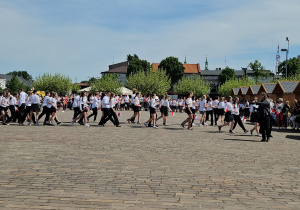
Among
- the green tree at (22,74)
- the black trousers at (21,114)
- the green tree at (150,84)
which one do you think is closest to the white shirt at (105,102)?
the black trousers at (21,114)

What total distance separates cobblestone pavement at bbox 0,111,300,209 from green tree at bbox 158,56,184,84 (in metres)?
85.8

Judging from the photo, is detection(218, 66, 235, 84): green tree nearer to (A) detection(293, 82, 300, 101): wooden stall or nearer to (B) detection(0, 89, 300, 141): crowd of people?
(A) detection(293, 82, 300, 101): wooden stall

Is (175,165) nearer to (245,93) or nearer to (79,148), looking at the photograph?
(79,148)

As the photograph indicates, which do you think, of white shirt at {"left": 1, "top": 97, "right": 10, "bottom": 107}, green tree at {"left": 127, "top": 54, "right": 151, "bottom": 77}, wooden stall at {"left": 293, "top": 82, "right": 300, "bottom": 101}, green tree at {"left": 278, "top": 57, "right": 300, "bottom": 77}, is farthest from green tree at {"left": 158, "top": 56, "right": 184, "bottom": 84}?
white shirt at {"left": 1, "top": 97, "right": 10, "bottom": 107}

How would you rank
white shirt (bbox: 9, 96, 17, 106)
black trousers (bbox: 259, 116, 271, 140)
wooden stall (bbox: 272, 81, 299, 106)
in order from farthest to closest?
wooden stall (bbox: 272, 81, 299, 106) < white shirt (bbox: 9, 96, 17, 106) < black trousers (bbox: 259, 116, 271, 140)

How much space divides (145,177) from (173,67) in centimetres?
9043

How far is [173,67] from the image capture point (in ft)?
315

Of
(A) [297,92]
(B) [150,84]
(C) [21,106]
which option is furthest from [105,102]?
(B) [150,84]

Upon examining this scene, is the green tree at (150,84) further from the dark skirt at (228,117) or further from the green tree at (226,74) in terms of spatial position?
the dark skirt at (228,117)

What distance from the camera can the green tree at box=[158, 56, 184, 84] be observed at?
96125 millimetres

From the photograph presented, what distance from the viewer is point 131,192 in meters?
5.48

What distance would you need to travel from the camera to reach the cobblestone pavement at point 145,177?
16.4 feet

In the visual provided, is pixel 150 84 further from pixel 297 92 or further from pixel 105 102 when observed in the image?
pixel 105 102

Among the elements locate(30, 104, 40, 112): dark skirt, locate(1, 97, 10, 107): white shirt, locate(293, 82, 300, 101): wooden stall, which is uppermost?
locate(293, 82, 300, 101): wooden stall
